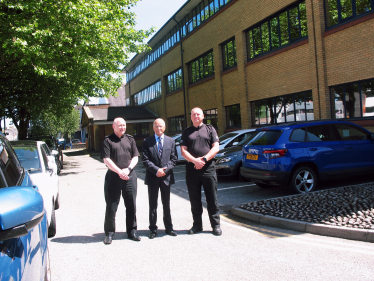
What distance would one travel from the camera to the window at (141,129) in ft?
118

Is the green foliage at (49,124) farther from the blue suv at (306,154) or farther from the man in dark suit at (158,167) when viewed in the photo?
the man in dark suit at (158,167)

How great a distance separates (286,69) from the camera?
14.0 m

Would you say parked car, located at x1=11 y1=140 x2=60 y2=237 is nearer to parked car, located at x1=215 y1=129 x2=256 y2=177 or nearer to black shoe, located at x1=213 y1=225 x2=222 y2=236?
black shoe, located at x1=213 y1=225 x2=222 y2=236

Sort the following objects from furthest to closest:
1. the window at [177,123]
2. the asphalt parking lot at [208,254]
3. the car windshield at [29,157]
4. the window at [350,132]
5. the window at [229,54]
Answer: the window at [177,123] → the window at [229,54] → the window at [350,132] → the car windshield at [29,157] → the asphalt parking lot at [208,254]

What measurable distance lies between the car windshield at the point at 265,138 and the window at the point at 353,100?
16.3ft

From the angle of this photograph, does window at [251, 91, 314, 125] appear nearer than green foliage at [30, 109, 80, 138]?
Yes

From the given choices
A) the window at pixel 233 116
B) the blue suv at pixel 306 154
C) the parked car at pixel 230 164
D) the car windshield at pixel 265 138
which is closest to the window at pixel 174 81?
the window at pixel 233 116

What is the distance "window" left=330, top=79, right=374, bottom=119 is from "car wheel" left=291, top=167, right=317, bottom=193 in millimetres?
4774

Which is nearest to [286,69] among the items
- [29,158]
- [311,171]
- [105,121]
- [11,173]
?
[311,171]

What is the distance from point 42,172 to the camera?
19.5 ft

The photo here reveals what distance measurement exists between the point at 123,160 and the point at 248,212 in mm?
2474

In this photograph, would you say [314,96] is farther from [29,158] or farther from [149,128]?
[149,128]

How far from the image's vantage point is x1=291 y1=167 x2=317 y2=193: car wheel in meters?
7.30

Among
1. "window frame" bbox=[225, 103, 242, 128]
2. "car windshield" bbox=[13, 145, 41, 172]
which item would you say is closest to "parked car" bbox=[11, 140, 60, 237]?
"car windshield" bbox=[13, 145, 41, 172]
